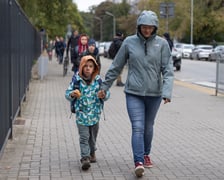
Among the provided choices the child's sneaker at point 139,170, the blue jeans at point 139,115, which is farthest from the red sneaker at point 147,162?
the child's sneaker at point 139,170

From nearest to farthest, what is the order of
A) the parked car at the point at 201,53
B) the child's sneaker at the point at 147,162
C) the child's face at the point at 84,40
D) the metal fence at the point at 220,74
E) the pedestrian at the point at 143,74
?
the pedestrian at the point at 143,74, the child's sneaker at the point at 147,162, the child's face at the point at 84,40, the metal fence at the point at 220,74, the parked car at the point at 201,53

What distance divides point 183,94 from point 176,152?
927 centimetres

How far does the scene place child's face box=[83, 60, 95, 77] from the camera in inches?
268

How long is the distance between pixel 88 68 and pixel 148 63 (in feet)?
2.58

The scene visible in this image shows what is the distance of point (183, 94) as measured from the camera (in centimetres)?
1711

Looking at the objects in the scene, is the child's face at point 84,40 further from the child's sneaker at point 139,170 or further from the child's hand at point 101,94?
the child's sneaker at point 139,170

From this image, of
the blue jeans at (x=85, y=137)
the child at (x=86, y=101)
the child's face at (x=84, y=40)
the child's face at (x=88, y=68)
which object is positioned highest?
the child's face at (x=84, y=40)

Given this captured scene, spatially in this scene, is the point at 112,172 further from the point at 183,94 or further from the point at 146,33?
the point at 183,94

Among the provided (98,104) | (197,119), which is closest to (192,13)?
(197,119)

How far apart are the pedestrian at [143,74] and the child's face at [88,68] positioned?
284 mm

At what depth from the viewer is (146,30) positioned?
640cm

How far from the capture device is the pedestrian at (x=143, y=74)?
6.42 metres

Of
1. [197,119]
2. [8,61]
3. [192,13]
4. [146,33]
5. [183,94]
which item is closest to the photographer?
A: [146,33]

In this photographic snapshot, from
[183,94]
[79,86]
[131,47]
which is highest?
[131,47]
